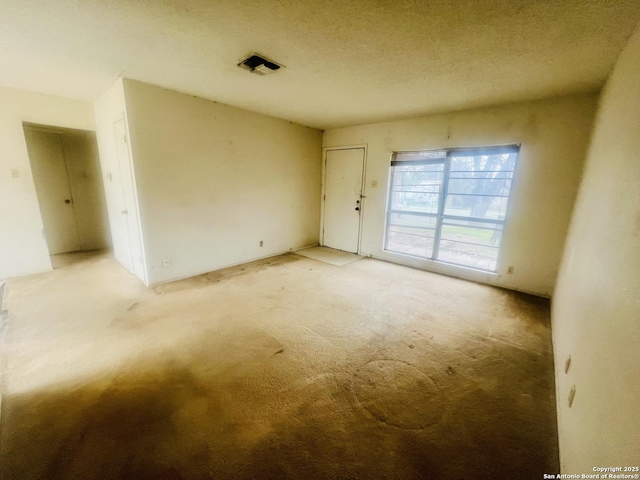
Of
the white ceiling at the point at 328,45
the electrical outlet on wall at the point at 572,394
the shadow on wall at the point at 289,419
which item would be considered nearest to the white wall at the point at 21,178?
the white ceiling at the point at 328,45

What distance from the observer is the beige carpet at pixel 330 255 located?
4637mm

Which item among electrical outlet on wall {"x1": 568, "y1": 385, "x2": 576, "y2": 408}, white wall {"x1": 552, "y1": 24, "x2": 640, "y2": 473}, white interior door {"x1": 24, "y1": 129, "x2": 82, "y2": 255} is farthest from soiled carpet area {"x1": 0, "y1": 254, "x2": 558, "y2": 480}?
white interior door {"x1": 24, "y1": 129, "x2": 82, "y2": 255}

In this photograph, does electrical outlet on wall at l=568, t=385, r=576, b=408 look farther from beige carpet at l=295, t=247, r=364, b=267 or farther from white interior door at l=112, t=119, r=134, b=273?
white interior door at l=112, t=119, r=134, b=273

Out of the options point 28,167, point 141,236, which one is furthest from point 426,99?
point 28,167

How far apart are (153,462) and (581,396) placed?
7.23ft

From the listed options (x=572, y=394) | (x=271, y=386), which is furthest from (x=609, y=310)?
(x=271, y=386)

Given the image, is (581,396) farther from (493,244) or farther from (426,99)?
(426,99)

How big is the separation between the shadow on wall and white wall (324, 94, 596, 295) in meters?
1.70

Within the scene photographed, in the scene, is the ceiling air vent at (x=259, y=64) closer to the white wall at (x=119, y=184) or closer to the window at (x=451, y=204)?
the white wall at (x=119, y=184)

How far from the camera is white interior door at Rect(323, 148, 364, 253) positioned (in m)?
4.95

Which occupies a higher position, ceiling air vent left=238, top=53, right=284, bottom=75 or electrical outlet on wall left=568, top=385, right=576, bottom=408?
ceiling air vent left=238, top=53, right=284, bottom=75

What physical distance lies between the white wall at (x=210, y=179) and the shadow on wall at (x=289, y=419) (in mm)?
1857

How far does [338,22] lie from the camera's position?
5.64 ft

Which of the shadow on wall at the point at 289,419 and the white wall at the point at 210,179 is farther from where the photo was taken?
the white wall at the point at 210,179
